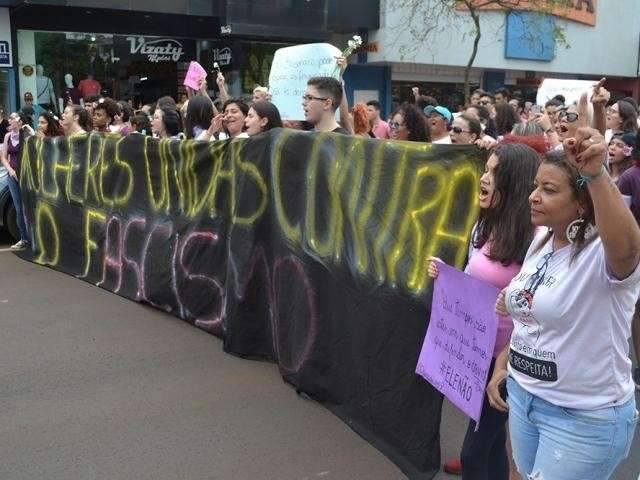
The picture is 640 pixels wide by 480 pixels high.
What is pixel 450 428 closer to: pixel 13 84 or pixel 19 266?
pixel 19 266

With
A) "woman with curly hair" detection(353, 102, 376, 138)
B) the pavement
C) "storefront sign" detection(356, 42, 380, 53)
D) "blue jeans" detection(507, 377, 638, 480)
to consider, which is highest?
"storefront sign" detection(356, 42, 380, 53)

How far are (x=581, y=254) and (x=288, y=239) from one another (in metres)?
2.49

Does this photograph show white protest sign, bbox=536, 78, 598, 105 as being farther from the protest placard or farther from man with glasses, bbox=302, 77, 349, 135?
man with glasses, bbox=302, 77, 349, 135

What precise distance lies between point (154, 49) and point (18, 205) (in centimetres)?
964

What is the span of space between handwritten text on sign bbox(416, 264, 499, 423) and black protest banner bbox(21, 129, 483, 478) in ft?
0.77

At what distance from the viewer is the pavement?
3.42m

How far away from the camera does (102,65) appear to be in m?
16.4

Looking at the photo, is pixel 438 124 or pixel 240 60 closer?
pixel 438 124

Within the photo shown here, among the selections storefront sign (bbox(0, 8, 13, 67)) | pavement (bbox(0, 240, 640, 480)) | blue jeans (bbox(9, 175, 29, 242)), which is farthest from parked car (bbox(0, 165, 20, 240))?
storefront sign (bbox(0, 8, 13, 67))

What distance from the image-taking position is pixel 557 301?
209 centimetres

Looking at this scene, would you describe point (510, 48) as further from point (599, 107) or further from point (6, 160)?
point (599, 107)

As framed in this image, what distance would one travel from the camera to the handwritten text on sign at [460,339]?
2676mm

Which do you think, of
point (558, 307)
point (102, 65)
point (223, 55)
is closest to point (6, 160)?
point (558, 307)

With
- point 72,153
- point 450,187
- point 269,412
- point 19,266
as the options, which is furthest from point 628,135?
point 19,266
